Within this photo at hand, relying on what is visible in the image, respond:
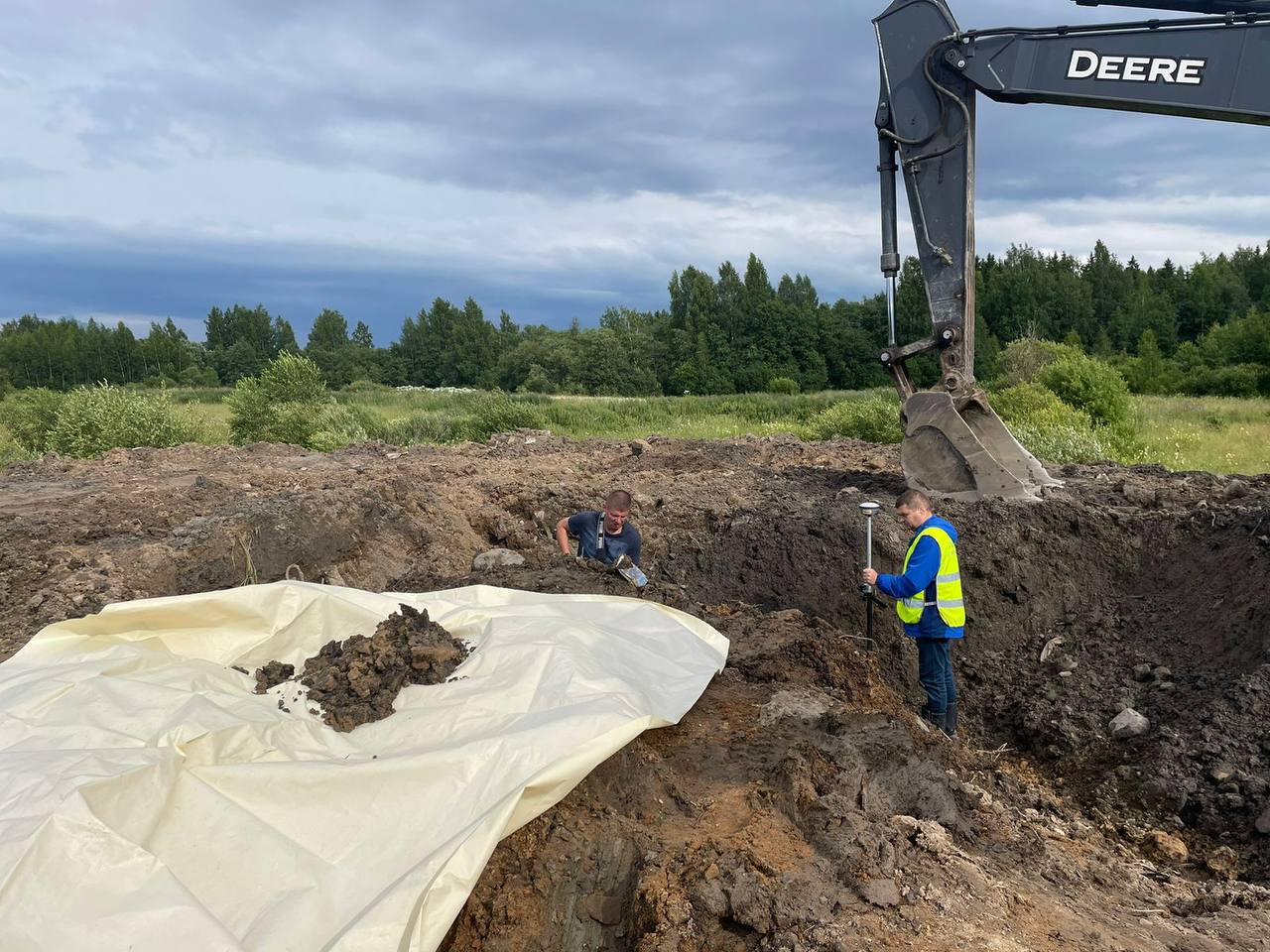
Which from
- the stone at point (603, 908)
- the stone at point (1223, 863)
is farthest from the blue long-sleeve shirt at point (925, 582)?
the stone at point (603, 908)

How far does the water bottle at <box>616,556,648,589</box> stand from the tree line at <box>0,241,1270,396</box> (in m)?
34.9

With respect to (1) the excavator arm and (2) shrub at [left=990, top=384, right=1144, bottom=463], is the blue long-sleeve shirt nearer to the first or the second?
(1) the excavator arm

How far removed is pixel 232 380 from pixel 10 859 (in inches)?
2928

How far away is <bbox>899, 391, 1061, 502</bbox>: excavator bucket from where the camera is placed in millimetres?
7975

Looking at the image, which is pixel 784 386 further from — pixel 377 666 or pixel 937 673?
pixel 377 666

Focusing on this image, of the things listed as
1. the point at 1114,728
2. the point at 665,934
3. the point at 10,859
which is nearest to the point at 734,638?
the point at 1114,728

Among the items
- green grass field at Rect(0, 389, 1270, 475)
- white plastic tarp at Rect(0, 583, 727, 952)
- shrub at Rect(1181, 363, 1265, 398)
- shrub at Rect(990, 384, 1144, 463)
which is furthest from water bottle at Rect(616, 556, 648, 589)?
shrub at Rect(1181, 363, 1265, 398)

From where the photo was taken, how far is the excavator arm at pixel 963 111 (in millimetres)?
6387

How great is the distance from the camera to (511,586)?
20.9ft

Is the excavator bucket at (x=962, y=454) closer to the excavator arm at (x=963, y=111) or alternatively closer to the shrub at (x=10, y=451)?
the excavator arm at (x=963, y=111)

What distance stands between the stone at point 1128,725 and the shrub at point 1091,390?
1309 cm

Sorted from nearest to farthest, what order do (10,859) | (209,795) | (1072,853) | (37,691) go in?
1. (10,859)
2. (209,795)
3. (37,691)
4. (1072,853)

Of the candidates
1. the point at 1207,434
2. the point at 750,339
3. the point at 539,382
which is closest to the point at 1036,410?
the point at 1207,434

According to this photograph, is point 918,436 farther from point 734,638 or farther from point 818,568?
point 734,638
